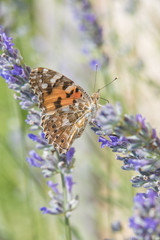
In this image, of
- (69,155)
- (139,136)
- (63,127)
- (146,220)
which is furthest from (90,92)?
(146,220)

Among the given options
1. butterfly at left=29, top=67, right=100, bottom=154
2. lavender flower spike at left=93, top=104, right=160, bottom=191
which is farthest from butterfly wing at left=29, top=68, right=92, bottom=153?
lavender flower spike at left=93, top=104, right=160, bottom=191

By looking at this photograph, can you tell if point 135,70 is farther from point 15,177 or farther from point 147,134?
point 147,134

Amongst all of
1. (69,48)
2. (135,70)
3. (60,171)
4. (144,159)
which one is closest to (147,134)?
(144,159)

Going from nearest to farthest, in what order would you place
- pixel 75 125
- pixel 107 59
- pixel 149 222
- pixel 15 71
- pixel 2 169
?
pixel 149 222 < pixel 15 71 < pixel 75 125 < pixel 107 59 < pixel 2 169

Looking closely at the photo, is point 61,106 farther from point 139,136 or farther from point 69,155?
point 139,136

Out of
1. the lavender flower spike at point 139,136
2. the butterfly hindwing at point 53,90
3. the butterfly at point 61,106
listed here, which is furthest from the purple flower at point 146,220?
the butterfly hindwing at point 53,90

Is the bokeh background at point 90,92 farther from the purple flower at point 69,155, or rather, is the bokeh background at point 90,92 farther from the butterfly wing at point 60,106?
the butterfly wing at point 60,106
